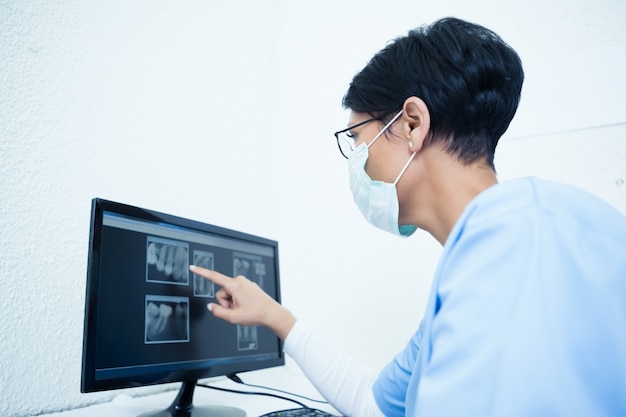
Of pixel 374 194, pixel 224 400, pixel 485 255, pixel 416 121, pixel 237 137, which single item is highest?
pixel 237 137

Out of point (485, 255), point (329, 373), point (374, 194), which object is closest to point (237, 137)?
point (374, 194)

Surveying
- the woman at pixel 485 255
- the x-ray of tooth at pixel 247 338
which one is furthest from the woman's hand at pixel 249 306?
the x-ray of tooth at pixel 247 338

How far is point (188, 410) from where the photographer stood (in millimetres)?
821

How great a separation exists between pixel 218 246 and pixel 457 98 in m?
0.56

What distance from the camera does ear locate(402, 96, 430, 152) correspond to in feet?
2.33

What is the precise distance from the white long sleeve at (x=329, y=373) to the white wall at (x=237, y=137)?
0.38m

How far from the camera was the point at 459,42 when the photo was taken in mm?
712

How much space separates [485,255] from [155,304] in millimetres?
572

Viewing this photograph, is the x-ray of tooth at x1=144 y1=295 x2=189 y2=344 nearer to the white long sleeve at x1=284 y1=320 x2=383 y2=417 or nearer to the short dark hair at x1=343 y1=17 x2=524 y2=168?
the white long sleeve at x1=284 y1=320 x2=383 y2=417

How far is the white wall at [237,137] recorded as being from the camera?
2.66 feet

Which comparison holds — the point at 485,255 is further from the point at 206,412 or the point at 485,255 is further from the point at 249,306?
the point at 206,412

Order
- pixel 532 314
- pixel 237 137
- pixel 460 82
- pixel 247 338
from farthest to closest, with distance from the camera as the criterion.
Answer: pixel 237 137 → pixel 247 338 → pixel 460 82 → pixel 532 314

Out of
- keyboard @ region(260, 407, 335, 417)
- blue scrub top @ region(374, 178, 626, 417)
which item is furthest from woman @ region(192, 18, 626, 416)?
keyboard @ region(260, 407, 335, 417)

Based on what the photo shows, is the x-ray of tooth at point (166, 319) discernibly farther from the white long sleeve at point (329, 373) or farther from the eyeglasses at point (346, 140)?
the eyeglasses at point (346, 140)
